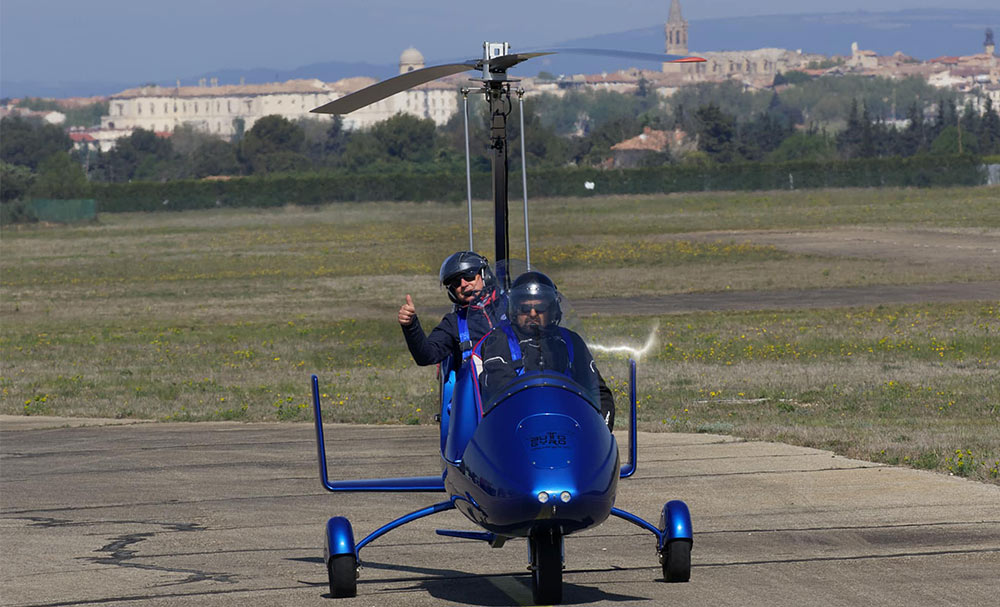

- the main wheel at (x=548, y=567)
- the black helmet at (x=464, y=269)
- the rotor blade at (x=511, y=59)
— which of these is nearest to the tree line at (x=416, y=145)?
the rotor blade at (x=511, y=59)

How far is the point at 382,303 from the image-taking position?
1421 inches

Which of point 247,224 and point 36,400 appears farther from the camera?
point 247,224

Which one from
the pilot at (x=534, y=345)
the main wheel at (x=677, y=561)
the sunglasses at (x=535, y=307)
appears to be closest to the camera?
the pilot at (x=534, y=345)

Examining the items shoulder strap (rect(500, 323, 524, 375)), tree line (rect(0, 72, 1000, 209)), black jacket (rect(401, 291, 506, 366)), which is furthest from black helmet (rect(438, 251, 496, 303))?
tree line (rect(0, 72, 1000, 209))

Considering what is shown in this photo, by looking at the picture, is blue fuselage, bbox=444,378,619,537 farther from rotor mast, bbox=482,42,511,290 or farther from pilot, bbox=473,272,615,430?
rotor mast, bbox=482,42,511,290

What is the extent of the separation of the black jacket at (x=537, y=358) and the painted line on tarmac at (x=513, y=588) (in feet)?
3.39

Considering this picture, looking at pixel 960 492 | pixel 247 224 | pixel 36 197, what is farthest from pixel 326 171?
pixel 960 492

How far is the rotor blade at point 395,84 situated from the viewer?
28.6 ft

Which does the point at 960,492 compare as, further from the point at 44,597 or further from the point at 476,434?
the point at 44,597

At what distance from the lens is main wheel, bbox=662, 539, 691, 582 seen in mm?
7879

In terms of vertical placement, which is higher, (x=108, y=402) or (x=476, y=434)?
(x=476, y=434)

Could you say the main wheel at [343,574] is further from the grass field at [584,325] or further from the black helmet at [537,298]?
Answer: the grass field at [584,325]


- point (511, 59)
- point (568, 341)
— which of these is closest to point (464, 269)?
point (568, 341)

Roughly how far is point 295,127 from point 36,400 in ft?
328
